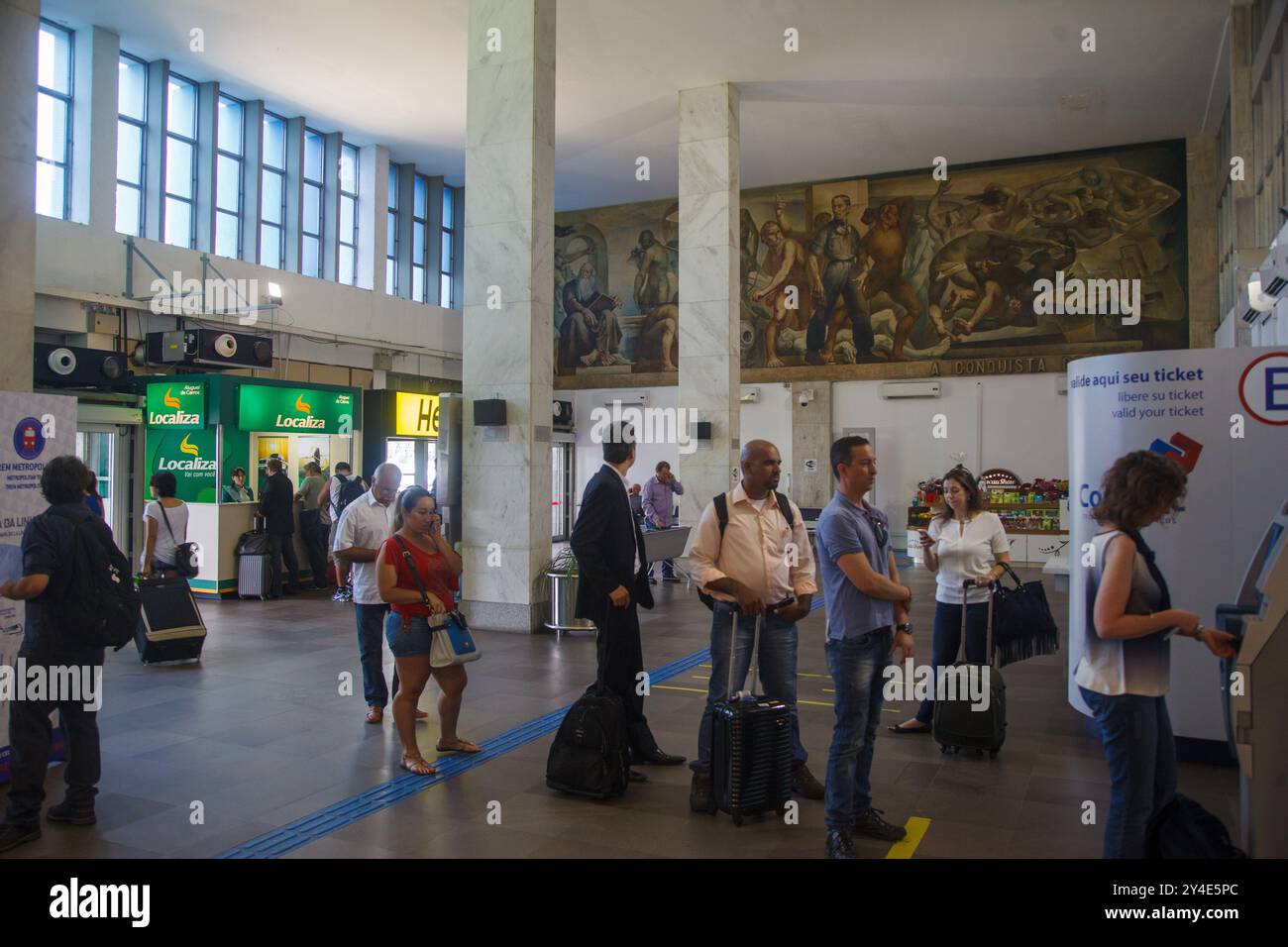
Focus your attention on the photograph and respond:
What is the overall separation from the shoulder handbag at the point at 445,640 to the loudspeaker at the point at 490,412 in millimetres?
5038

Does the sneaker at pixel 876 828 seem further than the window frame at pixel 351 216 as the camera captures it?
No

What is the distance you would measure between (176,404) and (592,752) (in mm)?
10468

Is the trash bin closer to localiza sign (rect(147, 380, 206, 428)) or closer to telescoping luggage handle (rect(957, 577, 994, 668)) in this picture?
telescoping luggage handle (rect(957, 577, 994, 668))

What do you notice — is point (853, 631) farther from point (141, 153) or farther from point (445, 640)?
point (141, 153)

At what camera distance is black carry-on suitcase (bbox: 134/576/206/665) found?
27.1ft

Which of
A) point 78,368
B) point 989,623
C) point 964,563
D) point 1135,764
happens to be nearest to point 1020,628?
point 989,623

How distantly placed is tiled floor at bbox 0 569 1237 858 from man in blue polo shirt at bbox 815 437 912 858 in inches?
13.0

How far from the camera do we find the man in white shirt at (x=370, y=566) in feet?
Answer: 21.1

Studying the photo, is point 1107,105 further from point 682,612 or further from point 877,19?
point 682,612

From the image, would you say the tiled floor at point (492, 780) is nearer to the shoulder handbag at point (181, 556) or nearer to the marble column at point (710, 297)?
the shoulder handbag at point (181, 556)

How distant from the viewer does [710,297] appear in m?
15.7

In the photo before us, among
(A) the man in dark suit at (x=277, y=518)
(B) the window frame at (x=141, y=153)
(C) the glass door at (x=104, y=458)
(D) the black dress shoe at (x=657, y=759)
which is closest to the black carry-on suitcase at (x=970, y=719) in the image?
(D) the black dress shoe at (x=657, y=759)

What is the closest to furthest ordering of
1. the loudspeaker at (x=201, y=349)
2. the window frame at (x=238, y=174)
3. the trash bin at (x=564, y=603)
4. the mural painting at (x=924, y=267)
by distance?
1. the trash bin at (x=564, y=603)
2. the loudspeaker at (x=201, y=349)
3. the window frame at (x=238, y=174)
4. the mural painting at (x=924, y=267)
